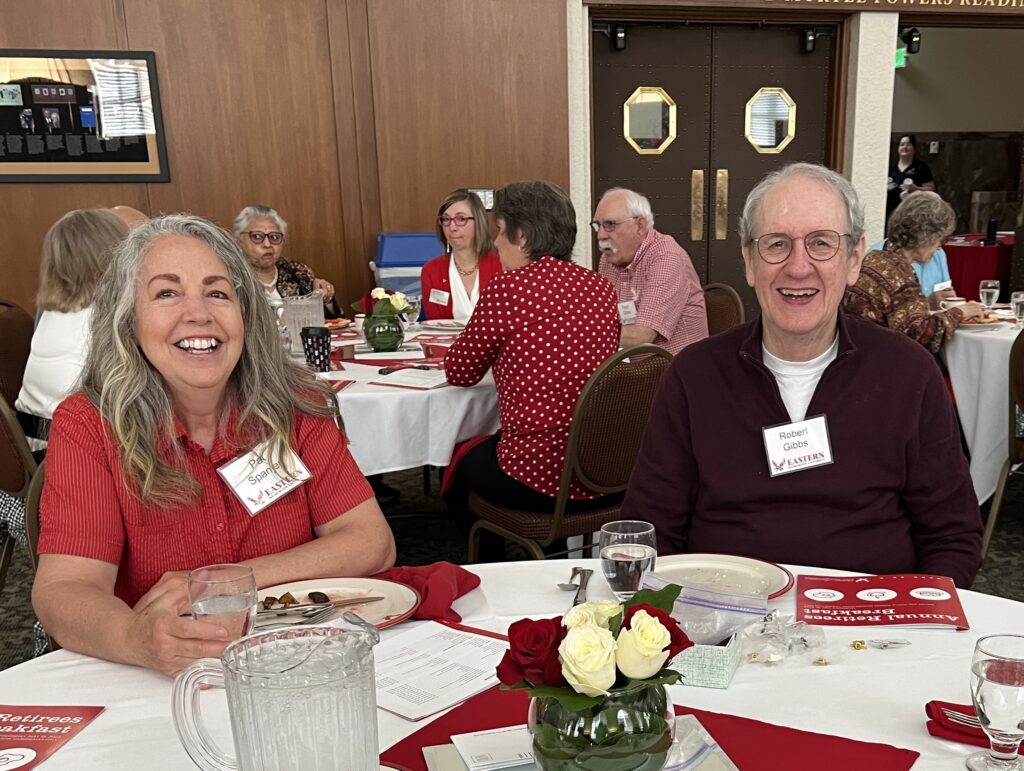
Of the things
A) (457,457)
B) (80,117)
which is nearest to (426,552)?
(457,457)

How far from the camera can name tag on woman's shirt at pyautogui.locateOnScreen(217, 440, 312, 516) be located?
149cm

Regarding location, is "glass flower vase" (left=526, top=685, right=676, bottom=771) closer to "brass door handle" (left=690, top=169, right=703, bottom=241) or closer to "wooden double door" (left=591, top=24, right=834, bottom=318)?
"wooden double door" (left=591, top=24, right=834, bottom=318)

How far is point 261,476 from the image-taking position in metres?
1.51

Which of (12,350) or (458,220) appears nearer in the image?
(12,350)

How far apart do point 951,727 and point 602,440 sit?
169 centimetres

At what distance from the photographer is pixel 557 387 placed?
2766mm

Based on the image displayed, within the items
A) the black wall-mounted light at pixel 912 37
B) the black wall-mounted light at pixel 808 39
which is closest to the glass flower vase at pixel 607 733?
the black wall-mounted light at pixel 808 39

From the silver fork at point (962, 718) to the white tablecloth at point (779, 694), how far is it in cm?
3

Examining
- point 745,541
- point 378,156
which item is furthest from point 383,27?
point 745,541

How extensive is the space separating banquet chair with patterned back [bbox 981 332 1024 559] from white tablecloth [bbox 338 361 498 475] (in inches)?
76.9

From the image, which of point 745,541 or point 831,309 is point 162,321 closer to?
point 745,541

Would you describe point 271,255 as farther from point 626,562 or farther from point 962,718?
point 962,718

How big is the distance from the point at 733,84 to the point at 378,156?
280 cm

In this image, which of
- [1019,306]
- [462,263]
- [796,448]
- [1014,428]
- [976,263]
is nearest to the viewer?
[796,448]
